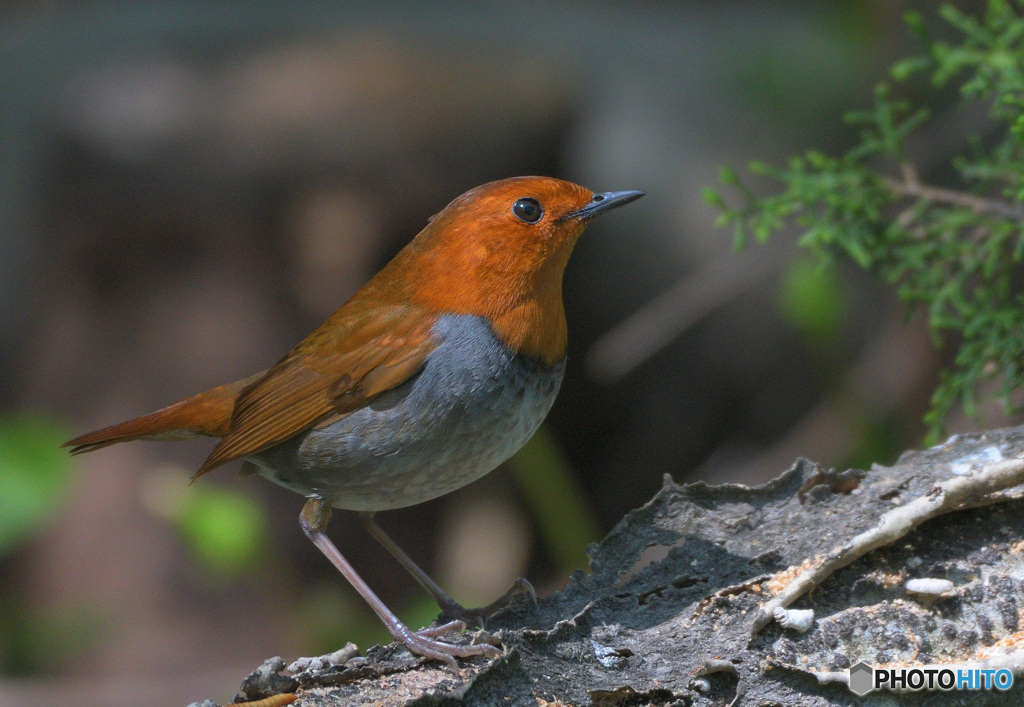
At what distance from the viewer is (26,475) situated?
14.7 ft

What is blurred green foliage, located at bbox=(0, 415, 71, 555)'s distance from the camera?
4.41 meters

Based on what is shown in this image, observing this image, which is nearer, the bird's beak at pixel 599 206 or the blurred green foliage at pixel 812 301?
the bird's beak at pixel 599 206

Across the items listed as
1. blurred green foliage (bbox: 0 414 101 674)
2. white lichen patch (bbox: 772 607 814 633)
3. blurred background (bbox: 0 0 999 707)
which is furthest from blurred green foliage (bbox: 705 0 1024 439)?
blurred green foliage (bbox: 0 414 101 674)

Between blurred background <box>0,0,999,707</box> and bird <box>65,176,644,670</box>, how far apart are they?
6.62 feet

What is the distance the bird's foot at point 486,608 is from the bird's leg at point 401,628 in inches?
7.0

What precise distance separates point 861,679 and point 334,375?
1.73m

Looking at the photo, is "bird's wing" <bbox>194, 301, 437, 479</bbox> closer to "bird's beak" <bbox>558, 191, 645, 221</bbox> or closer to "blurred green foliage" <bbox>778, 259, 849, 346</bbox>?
"bird's beak" <bbox>558, 191, 645, 221</bbox>

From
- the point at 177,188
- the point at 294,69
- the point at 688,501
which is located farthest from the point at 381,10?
the point at 688,501

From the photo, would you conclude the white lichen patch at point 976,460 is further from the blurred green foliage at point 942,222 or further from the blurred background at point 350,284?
the blurred background at point 350,284

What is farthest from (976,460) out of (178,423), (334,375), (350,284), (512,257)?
(350,284)

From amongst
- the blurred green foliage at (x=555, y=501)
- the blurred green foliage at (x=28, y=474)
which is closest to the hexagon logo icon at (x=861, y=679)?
the blurred green foliage at (x=555, y=501)

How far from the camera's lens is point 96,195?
6125mm

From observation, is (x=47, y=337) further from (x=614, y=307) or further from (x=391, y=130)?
(x=614, y=307)

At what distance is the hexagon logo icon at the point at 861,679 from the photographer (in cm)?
212
